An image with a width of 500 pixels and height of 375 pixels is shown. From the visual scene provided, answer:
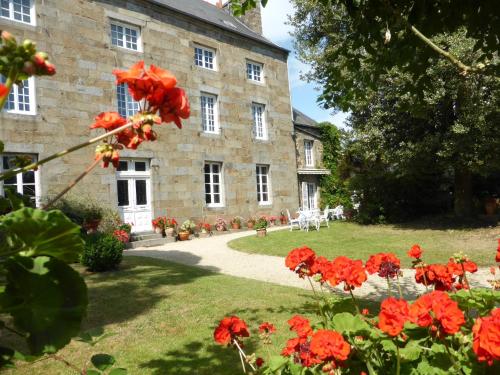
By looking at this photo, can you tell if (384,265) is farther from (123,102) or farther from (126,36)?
(126,36)

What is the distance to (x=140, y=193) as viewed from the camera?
1537 cm

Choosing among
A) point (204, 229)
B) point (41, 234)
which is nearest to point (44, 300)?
point (41, 234)

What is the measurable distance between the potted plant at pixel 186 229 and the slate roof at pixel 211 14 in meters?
9.03

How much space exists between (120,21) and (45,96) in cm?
447

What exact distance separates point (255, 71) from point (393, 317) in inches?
Result: 791

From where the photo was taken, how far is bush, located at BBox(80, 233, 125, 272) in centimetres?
852

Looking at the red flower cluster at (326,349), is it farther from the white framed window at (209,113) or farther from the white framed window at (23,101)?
the white framed window at (209,113)

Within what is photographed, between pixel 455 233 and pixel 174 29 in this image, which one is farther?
pixel 174 29

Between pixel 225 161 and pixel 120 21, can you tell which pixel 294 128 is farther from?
pixel 120 21

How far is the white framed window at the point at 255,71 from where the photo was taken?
20203 mm

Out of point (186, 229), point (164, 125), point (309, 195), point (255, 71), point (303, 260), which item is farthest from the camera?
point (309, 195)

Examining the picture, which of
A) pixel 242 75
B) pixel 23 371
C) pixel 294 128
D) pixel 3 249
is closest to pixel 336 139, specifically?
pixel 294 128

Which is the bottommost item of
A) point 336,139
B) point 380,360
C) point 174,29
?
point 380,360

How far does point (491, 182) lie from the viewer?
17.8 metres
